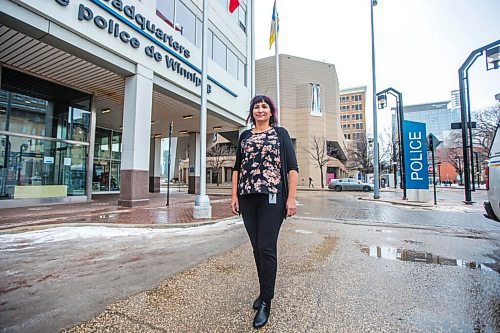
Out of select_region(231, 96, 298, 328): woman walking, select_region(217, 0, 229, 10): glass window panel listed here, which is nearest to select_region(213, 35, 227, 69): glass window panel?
select_region(217, 0, 229, 10): glass window panel

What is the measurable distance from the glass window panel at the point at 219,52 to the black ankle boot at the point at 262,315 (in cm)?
1435

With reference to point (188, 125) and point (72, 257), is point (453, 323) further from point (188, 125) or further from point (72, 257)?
point (188, 125)

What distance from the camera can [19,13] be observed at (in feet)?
21.5

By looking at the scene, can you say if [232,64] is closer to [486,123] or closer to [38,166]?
[38,166]

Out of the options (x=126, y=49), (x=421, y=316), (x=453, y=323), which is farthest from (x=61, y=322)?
(x=126, y=49)

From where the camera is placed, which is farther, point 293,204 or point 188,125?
point 188,125

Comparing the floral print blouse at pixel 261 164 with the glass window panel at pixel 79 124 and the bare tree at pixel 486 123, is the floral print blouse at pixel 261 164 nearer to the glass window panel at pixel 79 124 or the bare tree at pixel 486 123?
the glass window panel at pixel 79 124

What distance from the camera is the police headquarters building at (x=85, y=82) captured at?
769 cm

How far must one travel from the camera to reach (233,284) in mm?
2922

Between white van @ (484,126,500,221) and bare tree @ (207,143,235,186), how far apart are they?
4012cm

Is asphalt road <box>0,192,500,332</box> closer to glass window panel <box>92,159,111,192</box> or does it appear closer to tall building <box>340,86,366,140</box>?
glass window panel <box>92,159,111,192</box>

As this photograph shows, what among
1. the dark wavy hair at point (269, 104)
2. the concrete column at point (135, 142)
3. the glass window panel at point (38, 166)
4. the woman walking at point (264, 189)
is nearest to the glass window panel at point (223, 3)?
the concrete column at point (135, 142)

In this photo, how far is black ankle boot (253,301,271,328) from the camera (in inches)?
80.7

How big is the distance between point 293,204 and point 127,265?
8.58 feet
